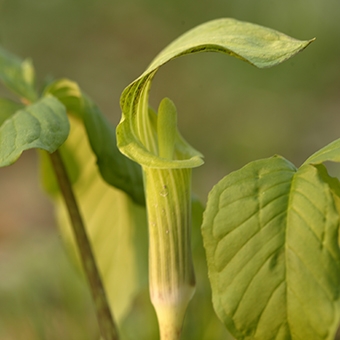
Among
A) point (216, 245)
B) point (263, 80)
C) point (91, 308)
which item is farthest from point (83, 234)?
point (263, 80)

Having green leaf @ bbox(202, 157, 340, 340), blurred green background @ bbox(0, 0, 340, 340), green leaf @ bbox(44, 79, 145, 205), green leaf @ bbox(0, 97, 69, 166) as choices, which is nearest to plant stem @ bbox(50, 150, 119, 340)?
green leaf @ bbox(44, 79, 145, 205)

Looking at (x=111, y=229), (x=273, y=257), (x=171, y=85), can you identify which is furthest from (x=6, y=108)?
(x=171, y=85)

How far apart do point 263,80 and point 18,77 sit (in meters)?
2.85

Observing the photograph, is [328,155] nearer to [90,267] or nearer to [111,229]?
[90,267]

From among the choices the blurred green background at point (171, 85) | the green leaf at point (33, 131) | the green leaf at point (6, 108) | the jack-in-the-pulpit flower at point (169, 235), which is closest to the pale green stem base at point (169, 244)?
the jack-in-the-pulpit flower at point (169, 235)

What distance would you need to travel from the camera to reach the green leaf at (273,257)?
0.52 meters

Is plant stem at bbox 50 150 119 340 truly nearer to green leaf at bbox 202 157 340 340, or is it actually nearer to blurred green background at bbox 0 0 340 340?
green leaf at bbox 202 157 340 340

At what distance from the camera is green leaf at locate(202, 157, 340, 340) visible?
516 millimetres

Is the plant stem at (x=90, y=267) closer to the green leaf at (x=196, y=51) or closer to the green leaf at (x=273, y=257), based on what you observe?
the green leaf at (x=196, y=51)

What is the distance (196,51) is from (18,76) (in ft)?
1.67

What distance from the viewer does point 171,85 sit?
158 inches

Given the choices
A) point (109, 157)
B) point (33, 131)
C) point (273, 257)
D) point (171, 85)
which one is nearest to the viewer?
point (273, 257)

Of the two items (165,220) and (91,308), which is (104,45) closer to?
(91,308)

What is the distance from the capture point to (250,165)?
56cm
